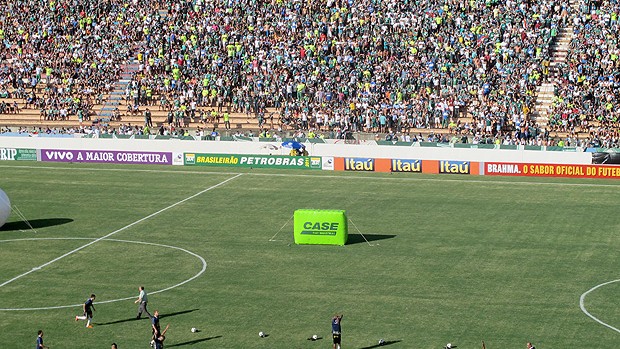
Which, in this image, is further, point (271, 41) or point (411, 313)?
point (271, 41)

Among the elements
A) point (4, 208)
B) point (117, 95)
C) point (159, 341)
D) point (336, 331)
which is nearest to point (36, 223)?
point (4, 208)

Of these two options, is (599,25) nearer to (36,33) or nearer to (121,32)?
(121,32)

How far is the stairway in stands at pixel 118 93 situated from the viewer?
84.7m

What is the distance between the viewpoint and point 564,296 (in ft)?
127

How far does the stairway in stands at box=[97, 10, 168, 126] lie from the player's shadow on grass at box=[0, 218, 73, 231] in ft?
98.4

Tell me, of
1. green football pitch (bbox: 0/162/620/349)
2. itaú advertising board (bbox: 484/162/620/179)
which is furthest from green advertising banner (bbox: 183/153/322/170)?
itaú advertising board (bbox: 484/162/620/179)

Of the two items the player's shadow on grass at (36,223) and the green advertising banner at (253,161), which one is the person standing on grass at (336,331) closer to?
the player's shadow on grass at (36,223)

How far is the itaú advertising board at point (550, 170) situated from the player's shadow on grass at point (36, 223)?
2806cm

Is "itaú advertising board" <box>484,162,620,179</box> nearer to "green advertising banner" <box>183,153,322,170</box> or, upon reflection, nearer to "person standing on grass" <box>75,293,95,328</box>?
"green advertising banner" <box>183,153,322,170</box>

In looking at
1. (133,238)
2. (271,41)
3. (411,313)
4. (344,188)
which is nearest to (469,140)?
(344,188)

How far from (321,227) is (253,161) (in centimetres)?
2458

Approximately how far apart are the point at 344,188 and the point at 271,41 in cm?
2814

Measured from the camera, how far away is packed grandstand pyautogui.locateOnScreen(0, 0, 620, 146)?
249 ft

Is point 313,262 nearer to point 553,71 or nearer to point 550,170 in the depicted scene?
point 550,170
